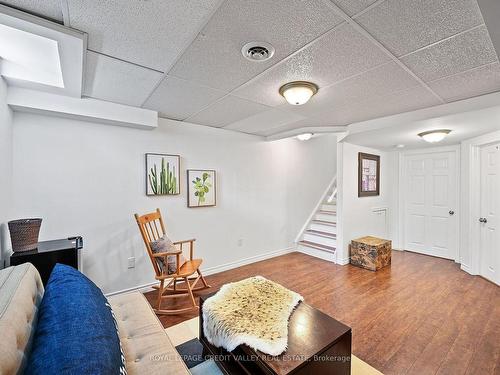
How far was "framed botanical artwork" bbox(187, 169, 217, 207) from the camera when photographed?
3359 millimetres

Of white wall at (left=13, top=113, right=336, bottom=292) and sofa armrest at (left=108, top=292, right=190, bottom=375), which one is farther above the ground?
white wall at (left=13, top=113, right=336, bottom=292)

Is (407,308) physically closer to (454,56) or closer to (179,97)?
(454,56)

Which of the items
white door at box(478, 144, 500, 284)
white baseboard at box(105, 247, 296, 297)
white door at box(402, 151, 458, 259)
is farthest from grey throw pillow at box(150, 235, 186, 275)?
white door at box(402, 151, 458, 259)

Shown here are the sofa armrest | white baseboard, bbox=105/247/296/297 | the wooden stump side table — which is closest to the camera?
the sofa armrest

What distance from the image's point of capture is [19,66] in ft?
6.08

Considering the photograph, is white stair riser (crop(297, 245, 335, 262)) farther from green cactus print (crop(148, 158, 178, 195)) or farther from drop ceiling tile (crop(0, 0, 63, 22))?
drop ceiling tile (crop(0, 0, 63, 22))

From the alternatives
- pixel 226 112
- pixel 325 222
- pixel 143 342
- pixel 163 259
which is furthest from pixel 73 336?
pixel 325 222

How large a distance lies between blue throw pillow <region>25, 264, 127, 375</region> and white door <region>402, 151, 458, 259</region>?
5.24 metres

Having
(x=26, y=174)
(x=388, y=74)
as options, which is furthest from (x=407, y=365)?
(x=26, y=174)

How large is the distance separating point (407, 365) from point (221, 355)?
1.43 m

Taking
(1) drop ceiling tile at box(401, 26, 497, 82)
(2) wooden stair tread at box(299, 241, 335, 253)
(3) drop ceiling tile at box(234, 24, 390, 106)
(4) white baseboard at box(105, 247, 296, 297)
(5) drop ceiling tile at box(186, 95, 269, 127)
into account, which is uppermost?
(5) drop ceiling tile at box(186, 95, 269, 127)

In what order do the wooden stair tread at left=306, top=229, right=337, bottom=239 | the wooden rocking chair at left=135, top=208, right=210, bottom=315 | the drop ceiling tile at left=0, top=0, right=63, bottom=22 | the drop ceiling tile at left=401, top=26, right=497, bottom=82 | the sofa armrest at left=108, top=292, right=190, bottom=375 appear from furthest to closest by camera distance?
the wooden stair tread at left=306, top=229, right=337, bottom=239 < the wooden rocking chair at left=135, top=208, right=210, bottom=315 < the drop ceiling tile at left=401, top=26, right=497, bottom=82 < the drop ceiling tile at left=0, top=0, right=63, bottom=22 < the sofa armrest at left=108, top=292, right=190, bottom=375

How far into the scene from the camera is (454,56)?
1611 mm

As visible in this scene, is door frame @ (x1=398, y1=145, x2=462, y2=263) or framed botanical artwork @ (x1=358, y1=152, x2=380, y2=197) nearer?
door frame @ (x1=398, y1=145, x2=462, y2=263)
